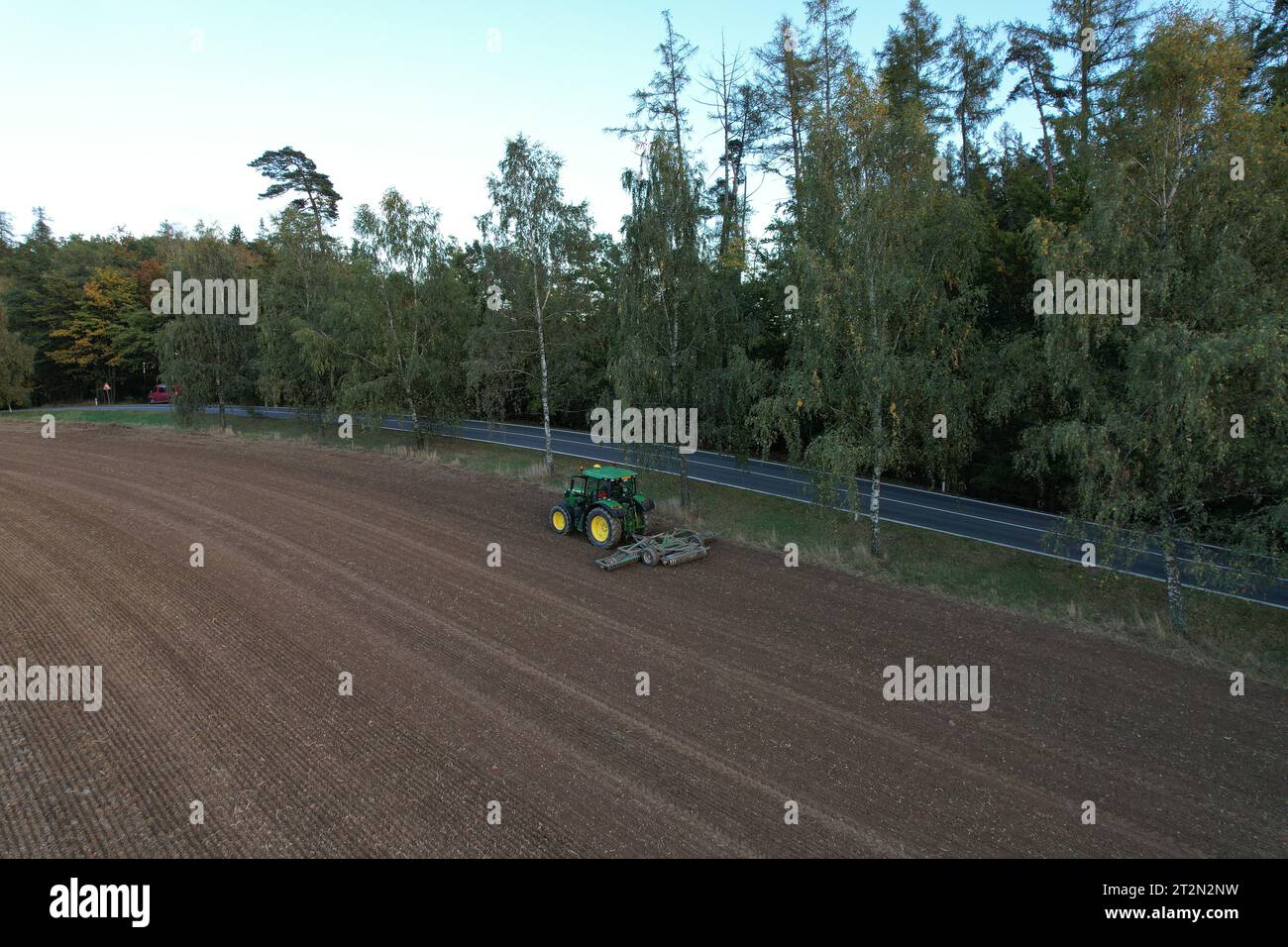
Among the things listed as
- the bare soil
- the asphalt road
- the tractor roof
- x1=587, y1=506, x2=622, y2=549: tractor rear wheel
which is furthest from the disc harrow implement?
the asphalt road

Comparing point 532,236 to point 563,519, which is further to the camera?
point 532,236

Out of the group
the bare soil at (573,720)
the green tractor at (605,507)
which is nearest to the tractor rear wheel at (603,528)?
the green tractor at (605,507)

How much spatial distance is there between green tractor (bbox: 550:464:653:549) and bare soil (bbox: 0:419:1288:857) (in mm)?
1117

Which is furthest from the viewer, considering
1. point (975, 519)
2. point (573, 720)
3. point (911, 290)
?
point (975, 519)

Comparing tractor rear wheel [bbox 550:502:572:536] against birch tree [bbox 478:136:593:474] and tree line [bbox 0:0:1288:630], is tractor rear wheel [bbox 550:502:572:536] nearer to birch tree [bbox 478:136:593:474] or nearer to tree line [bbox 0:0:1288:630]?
tree line [bbox 0:0:1288:630]

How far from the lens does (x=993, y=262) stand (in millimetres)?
24531

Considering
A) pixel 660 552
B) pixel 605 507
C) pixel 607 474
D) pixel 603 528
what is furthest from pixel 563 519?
pixel 660 552

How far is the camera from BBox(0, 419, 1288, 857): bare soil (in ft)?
25.8

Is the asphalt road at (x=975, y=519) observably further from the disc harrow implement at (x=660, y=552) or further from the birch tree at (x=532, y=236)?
the birch tree at (x=532, y=236)

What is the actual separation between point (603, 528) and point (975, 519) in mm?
15137

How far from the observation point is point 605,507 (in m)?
18.3

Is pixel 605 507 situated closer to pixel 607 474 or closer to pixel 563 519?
pixel 607 474

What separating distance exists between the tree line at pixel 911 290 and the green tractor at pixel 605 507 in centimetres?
359
